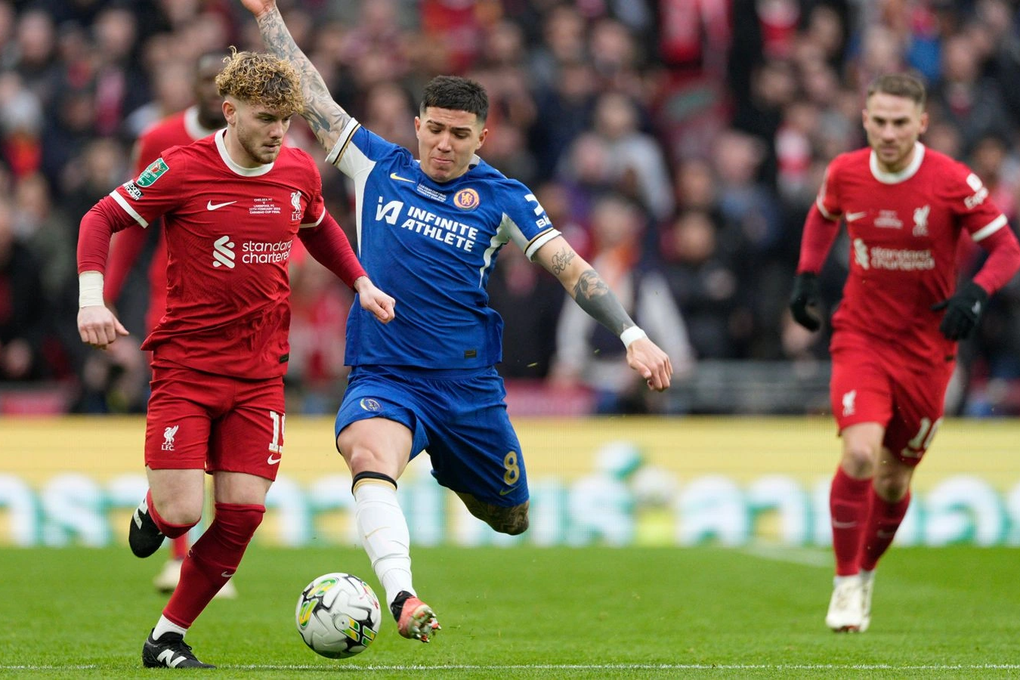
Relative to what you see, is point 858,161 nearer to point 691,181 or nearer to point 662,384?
point 662,384

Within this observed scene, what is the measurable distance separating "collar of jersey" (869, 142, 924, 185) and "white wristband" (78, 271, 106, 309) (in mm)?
4518

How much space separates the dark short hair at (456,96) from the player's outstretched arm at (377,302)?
90 centimetres

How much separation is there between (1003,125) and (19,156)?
10.6 metres

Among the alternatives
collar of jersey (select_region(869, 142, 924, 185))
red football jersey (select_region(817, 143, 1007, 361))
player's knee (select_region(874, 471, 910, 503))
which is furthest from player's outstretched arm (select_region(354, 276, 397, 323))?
player's knee (select_region(874, 471, 910, 503))

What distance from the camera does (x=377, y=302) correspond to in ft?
21.6

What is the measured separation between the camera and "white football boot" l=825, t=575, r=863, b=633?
8.27 m

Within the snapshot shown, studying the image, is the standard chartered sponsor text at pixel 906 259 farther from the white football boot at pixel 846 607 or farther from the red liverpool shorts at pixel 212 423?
the red liverpool shorts at pixel 212 423

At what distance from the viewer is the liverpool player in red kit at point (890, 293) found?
8570mm

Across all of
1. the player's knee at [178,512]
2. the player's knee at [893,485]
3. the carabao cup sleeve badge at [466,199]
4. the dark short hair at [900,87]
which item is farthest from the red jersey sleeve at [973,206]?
the player's knee at [178,512]

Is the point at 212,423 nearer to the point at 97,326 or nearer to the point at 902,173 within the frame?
the point at 97,326

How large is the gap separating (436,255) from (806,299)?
2838 millimetres

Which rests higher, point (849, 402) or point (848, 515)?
point (849, 402)

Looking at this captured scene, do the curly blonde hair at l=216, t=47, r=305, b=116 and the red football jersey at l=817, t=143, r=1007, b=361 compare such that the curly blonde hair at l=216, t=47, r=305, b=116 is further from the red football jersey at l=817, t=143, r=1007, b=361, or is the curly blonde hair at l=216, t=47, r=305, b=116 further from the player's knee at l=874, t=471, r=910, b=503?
the player's knee at l=874, t=471, r=910, b=503

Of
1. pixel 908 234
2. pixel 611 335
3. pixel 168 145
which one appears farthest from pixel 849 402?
pixel 611 335
